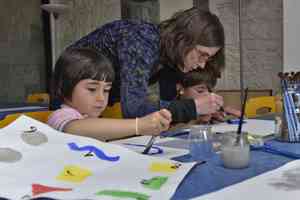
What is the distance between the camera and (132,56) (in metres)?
1.21

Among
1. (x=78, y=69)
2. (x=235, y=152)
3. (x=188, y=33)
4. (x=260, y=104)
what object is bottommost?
(x=260, y=104)

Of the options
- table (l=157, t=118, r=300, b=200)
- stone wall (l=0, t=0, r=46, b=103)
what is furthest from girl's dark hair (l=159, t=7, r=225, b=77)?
Answer: stone wall (l=0, t=0, r=46, b=103)

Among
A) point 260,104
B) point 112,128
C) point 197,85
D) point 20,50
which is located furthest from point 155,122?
point 20,50

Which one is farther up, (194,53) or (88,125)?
(194,53)

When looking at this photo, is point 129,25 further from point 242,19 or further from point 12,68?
point 12,68

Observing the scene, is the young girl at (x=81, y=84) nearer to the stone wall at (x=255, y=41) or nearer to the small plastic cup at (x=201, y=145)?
the small plastic cup at (x=201, y=145)

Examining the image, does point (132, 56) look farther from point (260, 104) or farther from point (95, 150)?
point (260, 104)

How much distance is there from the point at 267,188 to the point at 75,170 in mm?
329

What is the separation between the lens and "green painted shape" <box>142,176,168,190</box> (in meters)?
0.64

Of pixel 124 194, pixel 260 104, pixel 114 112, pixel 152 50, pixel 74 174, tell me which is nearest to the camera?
pixel 124 194

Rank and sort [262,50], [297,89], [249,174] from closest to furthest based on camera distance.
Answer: [249,174] → [297,89] → [262,50]

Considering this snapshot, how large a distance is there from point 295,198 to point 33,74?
13.9ft

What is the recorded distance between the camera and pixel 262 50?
116 inches

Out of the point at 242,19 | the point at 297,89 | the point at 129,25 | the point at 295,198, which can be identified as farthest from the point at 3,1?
the point at 295,198
